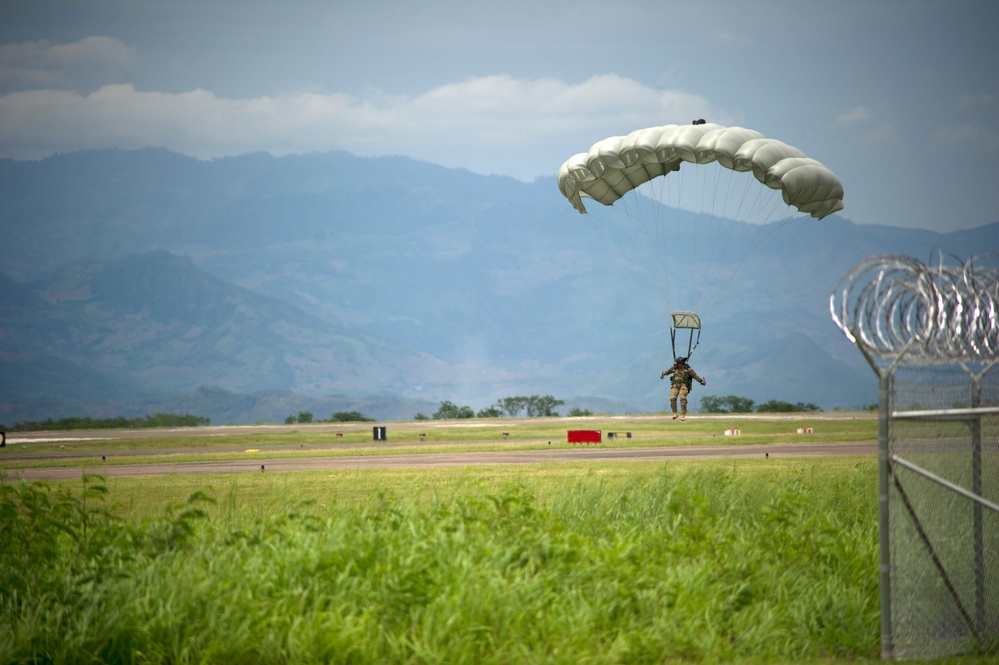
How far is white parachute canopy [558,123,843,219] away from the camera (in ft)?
79.6

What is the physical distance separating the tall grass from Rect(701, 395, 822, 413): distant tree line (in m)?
82.1

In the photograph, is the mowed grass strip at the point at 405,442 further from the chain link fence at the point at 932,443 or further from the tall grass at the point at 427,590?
the chain link fence at the point at 932,443

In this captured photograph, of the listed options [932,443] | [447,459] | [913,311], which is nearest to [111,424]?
[447,459]

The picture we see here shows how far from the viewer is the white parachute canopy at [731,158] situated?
24266 mm

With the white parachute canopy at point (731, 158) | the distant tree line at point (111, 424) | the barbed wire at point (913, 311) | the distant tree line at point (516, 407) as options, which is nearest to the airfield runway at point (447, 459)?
the white parachute canopy at point (731, 158)

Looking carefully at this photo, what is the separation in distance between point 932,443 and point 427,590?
5.93 meters

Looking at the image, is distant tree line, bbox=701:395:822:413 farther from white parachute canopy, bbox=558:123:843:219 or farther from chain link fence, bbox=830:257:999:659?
chain link fence, bbox=830:257:999:659

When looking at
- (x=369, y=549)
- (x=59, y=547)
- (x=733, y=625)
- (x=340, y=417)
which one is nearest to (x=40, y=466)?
(x=59, y=547)

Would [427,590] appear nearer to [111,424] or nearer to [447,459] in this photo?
[447,459]

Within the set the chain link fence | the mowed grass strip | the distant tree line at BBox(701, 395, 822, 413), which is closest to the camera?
the chain link fence

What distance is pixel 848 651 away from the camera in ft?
35.5

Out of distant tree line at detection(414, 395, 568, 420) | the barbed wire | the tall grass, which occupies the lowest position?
the tall grass

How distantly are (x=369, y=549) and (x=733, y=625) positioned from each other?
13.6 feet

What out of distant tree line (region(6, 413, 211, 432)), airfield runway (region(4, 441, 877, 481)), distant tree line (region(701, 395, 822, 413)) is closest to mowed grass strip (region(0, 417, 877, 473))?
airfield runway (region(4, 441, 877, 481))
